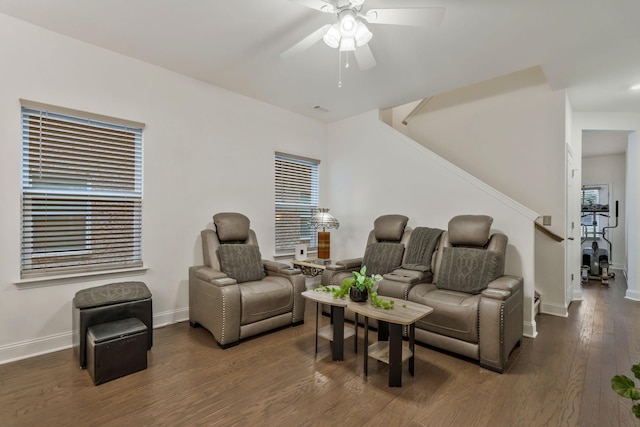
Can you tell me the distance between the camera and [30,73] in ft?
8.59

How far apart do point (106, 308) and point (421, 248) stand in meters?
3.15

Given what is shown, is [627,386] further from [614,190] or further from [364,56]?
[614,190]

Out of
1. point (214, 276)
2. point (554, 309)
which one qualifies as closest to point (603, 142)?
point (554, 309)

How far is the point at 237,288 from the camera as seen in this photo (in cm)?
290

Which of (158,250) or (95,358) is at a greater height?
(158,250)

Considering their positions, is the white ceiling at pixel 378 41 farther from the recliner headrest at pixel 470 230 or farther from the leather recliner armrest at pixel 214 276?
the leather recliner armrest at pixel 214 276

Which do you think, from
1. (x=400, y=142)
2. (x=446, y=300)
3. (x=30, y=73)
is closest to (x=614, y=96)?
(x=400, y=142)

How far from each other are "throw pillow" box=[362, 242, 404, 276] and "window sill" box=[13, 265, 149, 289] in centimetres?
256

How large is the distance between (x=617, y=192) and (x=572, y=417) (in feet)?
24.5

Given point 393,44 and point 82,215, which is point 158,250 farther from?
point 393,44

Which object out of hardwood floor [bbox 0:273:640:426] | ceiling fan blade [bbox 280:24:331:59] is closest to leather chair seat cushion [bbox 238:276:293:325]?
hardwood floor [bbox 0:273:640:426]

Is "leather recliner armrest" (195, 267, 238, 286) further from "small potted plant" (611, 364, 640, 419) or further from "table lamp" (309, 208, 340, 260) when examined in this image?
"small potted plant" (611, 364, 640, 419)

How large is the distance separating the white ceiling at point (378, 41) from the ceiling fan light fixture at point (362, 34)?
36 centimetres

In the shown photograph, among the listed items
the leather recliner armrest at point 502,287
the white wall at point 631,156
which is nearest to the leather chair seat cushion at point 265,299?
the leather recliner armrest at point 502,287
